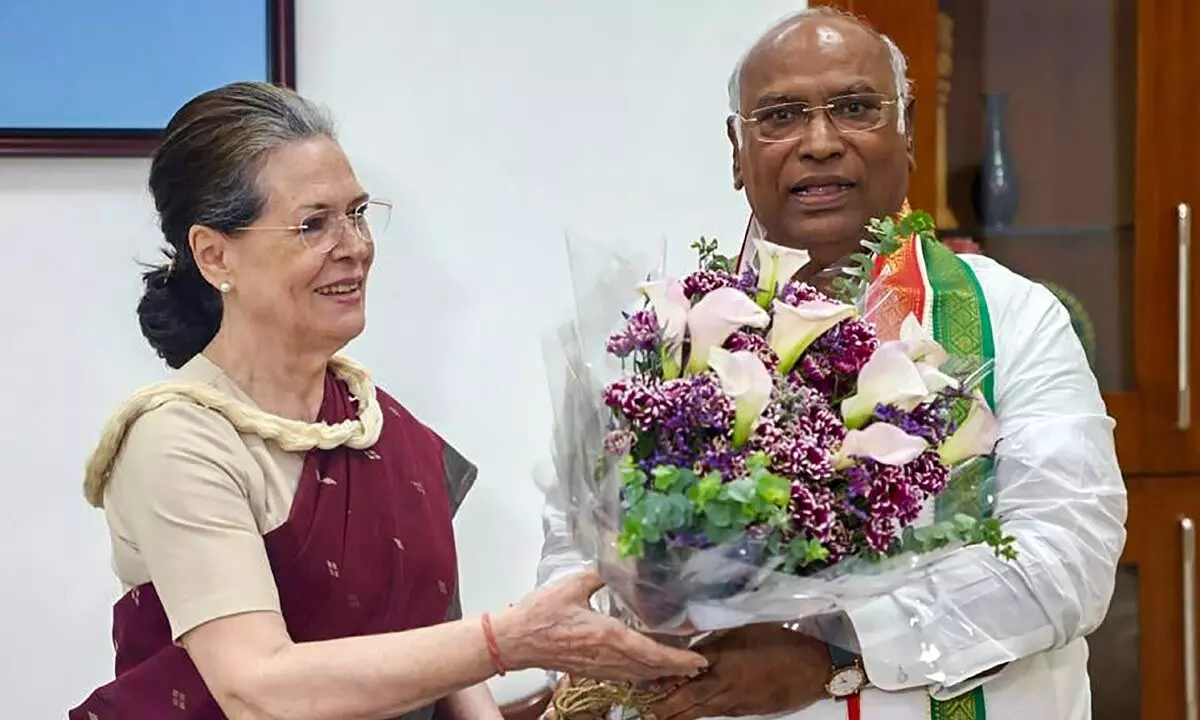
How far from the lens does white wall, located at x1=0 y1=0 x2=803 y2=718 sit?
2.01m

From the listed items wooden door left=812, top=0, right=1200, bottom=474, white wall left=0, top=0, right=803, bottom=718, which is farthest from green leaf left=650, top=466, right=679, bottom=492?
wooden door left=812, top=0, right=1200, bottom=474

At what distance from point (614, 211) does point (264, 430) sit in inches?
37.3

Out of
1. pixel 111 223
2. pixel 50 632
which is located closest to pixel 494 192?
pixel 111 223

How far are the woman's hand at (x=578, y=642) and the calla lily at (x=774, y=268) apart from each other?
1.05 feet

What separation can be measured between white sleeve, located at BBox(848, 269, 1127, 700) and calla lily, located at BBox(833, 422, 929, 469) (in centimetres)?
24

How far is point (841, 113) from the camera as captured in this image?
4.98 ft

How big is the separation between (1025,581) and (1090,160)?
1300 mm

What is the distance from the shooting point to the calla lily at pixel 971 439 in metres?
1.10

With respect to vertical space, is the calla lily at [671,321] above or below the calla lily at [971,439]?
above

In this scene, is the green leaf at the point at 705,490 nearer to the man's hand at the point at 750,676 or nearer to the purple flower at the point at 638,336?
the purple flower at the point at 638,336

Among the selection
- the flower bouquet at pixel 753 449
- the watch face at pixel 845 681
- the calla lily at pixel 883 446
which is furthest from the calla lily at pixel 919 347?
the watch face at pixel 845 681

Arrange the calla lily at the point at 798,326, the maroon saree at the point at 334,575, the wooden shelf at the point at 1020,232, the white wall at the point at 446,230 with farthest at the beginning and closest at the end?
the wooden shelf at the point at 1020,232, the white wall at the point at 446,230, the maroon saree at the point at 334,575, the calla lily at the point at 798,326

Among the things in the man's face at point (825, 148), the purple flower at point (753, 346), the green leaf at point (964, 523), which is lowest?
the green leaf at point (964, 523)

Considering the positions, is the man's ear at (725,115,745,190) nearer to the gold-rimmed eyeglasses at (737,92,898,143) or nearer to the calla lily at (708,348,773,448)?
the gold-rimmed eyeglasses at (737,92,898,143)
